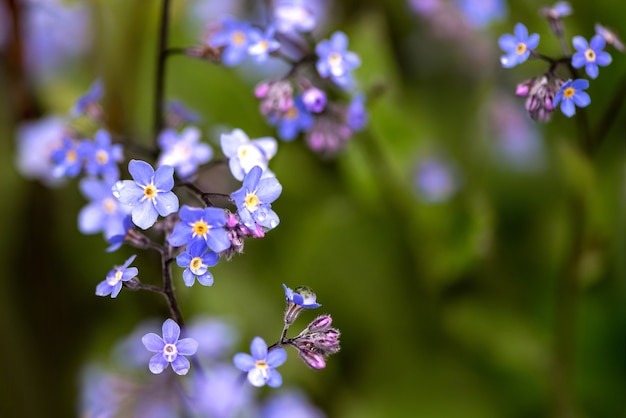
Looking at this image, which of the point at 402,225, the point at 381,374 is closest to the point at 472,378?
the point at 381,374

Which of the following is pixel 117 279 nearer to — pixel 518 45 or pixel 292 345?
pixel 292 345

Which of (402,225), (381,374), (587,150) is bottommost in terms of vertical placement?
(381,374)

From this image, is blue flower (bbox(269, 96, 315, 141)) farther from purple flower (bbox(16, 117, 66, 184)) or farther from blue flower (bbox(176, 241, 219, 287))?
purple flower (bbox(16, 117, 66, 184))

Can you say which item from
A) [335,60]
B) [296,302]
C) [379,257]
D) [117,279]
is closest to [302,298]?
[296,302]

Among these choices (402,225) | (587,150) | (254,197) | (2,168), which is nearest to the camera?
(254,197)

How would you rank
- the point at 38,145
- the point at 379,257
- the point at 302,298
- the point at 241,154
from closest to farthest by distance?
the point at 302,298, the point at 241,154, the point at 38,145, the point at 379,257

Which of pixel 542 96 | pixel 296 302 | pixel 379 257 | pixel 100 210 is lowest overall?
pixel 379 257

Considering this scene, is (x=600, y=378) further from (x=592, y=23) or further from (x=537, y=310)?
(x=592, y=23)
